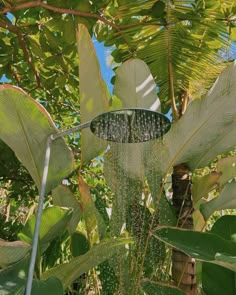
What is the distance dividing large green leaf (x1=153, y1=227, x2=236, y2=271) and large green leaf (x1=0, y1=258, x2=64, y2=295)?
44 cm

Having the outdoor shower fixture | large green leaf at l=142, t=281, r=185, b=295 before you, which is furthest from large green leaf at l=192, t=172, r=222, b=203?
the outdoor shower fixture

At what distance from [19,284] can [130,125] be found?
59 cm

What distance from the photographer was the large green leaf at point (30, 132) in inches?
66.7

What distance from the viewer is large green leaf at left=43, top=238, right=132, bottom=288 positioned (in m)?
1.73

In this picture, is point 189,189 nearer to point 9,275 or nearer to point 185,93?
point 185,93

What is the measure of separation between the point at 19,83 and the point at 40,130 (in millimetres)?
1596

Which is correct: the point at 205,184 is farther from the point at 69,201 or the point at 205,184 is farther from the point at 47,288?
the point at 47,288

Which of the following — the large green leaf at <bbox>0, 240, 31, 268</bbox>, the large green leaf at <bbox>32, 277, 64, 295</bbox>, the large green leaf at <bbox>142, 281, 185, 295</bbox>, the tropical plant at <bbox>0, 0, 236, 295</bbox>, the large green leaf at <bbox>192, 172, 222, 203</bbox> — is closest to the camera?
the large green leaf at <bbox>32, 277, 64, 295</bbox>

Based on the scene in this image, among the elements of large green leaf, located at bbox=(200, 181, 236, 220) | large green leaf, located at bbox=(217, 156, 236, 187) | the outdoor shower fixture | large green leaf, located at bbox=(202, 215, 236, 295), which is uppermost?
large green leaf, located at bbox=(217, 156, 236, 187)

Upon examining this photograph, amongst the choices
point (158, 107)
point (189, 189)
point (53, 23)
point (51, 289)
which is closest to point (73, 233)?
point (189, 189)

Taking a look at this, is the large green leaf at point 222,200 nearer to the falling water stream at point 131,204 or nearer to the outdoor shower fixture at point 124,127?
the falling water stream at point 131,204

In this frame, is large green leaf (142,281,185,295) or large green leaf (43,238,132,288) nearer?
large green leaf (43,238,132,288)

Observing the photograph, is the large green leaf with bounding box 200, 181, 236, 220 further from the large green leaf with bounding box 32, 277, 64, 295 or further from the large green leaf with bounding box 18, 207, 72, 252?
the large green leaf with bounding box 32, 277, 64, 295

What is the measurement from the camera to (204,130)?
6.90ft
